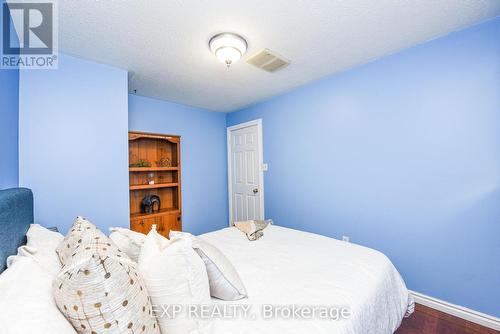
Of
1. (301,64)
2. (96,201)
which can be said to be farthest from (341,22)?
(96,201)

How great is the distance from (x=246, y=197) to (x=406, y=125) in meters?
2.56

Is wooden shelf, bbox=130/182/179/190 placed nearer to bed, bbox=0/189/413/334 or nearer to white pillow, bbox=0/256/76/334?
bed, bbox=0/189/413/334

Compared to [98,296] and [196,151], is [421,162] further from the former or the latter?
[196,151]

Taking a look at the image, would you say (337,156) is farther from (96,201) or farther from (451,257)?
(96,201)

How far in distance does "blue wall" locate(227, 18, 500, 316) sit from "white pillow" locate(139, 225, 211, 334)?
2097 millimetres

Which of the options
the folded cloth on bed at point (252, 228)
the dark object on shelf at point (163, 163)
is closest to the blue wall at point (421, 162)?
the folded cloth on bed at point (252, 228)

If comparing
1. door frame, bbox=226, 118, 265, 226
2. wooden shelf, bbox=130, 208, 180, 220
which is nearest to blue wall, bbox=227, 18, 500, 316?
door frame, bbox=226, 118, 265, 226

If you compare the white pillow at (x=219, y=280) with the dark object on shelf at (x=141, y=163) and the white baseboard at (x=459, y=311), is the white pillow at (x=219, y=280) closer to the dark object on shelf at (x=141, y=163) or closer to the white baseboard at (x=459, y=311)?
the white baseboard at (x=459, y=311)

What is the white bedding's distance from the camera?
3.08 feet

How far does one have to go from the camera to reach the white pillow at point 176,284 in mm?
844

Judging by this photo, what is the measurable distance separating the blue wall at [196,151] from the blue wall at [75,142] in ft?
3.05

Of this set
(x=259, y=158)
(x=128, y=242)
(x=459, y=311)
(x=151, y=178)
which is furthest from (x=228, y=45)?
(x=459, y=311)

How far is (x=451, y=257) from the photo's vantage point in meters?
1.84

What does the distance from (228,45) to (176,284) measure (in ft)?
5.85
